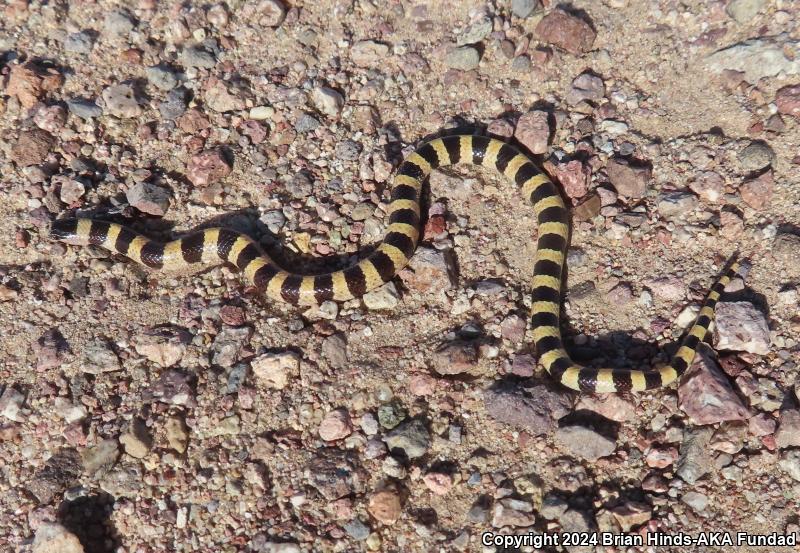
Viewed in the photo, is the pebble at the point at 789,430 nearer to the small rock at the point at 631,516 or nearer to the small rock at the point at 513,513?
the small rock at the point at 631,516

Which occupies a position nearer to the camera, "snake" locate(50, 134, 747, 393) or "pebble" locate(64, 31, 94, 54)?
"snake" locate(50, 134, 747, 393)

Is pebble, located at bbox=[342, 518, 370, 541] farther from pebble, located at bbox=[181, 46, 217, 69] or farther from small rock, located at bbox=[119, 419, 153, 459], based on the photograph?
pebble, located at bbox=[181, 46, 217, 69]

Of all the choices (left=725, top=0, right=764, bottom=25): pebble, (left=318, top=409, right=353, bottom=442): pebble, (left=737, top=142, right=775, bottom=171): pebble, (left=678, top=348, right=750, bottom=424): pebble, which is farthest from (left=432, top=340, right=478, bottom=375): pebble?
(left=725, top=0, right=764, bottom=25): pebble

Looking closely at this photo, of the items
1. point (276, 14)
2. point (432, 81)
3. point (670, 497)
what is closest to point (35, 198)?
point (276, 14)

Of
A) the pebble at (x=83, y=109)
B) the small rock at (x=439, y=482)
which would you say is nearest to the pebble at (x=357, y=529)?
the small rock at (x=439, y=482)

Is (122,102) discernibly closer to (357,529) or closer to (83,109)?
(83,109)

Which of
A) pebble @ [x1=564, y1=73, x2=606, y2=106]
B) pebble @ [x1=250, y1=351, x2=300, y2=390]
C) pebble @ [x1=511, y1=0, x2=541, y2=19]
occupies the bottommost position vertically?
pebble @ [x1=250, y1=351, x2=300, y2=390]
